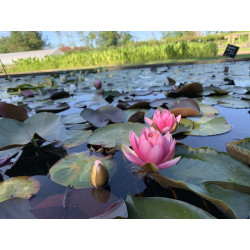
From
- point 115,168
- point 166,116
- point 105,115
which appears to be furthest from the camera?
point 105,115

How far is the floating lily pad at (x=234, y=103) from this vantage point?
3.93ft

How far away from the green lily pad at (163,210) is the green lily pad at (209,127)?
483 mm

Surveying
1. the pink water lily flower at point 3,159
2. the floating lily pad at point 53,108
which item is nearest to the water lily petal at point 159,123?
the pink water lily flower at point 3,159

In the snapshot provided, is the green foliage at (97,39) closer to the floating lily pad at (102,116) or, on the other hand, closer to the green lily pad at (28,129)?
the floating lily pad at (102,116)

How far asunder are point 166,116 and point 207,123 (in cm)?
33

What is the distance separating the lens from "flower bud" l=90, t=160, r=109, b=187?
0.52m

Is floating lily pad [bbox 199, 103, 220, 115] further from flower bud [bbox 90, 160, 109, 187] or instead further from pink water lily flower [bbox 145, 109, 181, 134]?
flower bud [bbox 90, 160, 109, 187]

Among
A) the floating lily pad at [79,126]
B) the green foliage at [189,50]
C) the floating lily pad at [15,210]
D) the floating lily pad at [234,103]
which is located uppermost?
the floating lily pad at [15,210]

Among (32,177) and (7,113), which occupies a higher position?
(7,113)

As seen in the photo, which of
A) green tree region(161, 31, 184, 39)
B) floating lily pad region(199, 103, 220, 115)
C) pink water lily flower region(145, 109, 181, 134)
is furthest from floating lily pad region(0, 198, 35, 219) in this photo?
green tree region(161, 31, 184, 39)

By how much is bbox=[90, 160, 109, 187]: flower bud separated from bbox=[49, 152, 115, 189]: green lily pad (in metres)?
0.03

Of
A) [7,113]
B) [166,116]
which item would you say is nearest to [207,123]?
[166,116]
